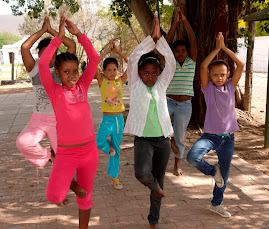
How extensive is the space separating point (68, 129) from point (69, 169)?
1.16ft

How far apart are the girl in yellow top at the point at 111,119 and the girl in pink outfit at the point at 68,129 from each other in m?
1.45

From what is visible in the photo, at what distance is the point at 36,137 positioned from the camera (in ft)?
13.1

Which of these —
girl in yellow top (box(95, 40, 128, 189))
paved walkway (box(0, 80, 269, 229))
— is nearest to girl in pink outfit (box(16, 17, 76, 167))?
paved walkway (box(0, 80, 269, 229))

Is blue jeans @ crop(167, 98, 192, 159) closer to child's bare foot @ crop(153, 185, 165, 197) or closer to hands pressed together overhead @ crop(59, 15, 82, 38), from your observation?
child's bare foot @ crop(153, 185, 165, 197)

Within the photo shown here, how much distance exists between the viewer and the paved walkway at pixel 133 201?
3.85 meters

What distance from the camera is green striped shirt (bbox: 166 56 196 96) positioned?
5.07m

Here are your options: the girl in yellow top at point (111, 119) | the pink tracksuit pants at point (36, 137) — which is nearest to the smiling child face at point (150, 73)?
the girl in yellow top at point (111, 119)

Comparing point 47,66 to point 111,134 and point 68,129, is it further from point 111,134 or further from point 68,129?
point 111,134

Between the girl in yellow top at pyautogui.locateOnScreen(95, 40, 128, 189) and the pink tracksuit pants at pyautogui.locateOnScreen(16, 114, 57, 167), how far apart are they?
79 centimetres

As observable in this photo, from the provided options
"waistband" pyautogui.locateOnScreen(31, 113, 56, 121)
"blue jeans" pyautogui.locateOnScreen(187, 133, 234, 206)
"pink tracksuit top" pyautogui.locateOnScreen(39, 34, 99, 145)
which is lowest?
"blue jeans" pyautogui.locateOnScreen(187, 133, 234, 206)

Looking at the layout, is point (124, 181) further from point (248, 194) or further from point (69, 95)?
point (69, 95)

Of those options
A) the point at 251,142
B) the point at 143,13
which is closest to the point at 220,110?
the point at 251,142

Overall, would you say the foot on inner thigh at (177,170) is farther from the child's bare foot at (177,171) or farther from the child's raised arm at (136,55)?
the child's raised arm at (136,55)

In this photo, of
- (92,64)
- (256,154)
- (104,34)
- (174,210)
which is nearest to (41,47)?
(92,64)
